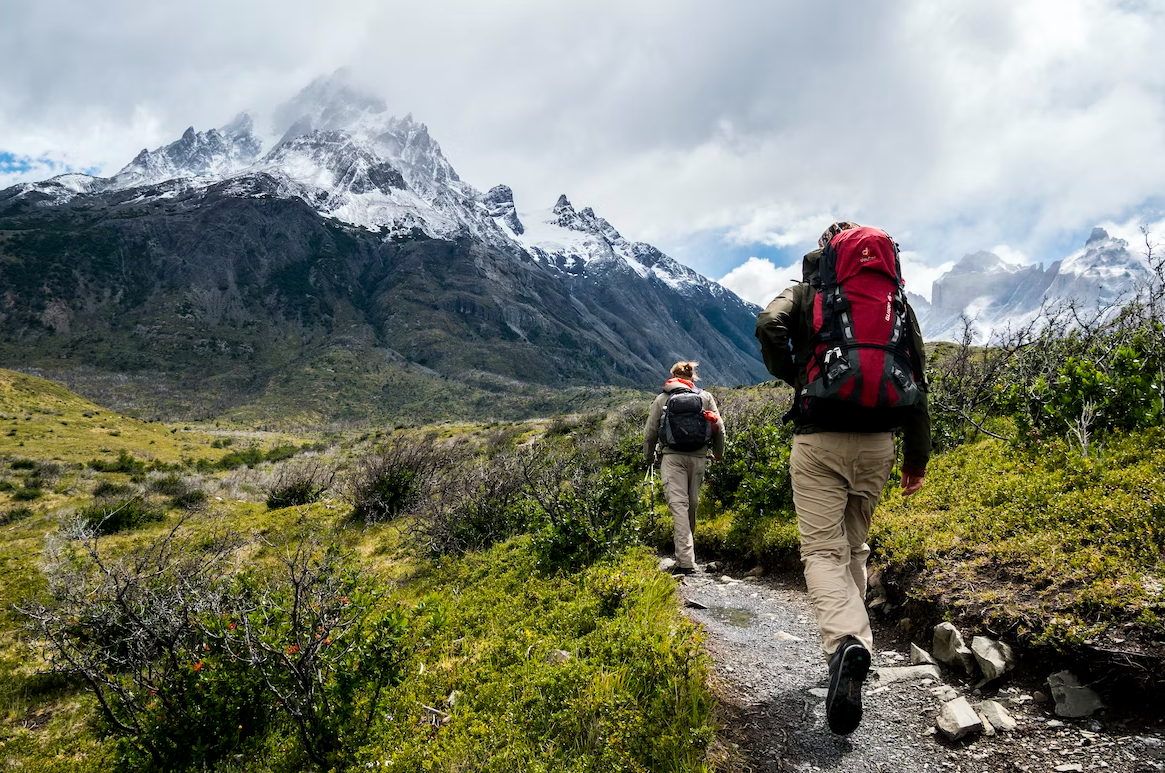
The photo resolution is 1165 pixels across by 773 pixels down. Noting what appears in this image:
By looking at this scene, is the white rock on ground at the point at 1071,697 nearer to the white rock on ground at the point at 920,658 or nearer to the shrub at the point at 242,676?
the white rock on ground at the point at 920,658

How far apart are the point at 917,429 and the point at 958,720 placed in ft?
5.43

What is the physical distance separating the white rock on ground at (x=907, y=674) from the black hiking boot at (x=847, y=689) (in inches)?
33.1

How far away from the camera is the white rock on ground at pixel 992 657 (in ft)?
10.5

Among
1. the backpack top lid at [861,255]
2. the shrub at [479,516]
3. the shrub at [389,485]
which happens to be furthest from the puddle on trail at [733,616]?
the shrub at [389,485]

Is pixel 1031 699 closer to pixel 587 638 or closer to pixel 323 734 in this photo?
pixel 587 638

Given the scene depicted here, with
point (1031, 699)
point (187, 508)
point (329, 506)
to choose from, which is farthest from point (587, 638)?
point (187, 508)

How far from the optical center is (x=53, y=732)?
205 inches

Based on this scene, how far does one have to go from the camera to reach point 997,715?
9.48 ft

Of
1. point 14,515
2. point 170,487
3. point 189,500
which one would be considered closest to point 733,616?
point 189,500

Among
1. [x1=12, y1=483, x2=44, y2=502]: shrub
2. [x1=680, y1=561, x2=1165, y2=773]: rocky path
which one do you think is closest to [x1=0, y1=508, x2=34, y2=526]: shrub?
[x1=12, y1=483, x2=44, y2=502]: shrub

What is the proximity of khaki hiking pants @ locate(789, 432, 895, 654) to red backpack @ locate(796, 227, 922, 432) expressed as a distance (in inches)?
4.9

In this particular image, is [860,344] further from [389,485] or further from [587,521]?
[389,485]

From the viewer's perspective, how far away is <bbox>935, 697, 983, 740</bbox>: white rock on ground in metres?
2.80

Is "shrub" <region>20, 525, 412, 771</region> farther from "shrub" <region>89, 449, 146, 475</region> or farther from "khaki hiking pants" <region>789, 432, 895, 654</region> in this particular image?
"shrub" <region>89, 449, 146, 475</region>
